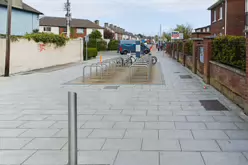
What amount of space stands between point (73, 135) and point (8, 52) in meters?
14.8

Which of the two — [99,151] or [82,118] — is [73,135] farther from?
[82,118]

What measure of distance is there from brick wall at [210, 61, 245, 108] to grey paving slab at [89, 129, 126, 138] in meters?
3.57

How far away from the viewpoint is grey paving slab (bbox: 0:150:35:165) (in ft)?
15.0

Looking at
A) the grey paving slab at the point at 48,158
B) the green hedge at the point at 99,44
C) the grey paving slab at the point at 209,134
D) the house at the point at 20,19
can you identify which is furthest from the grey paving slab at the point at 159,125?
the green hedge at the point at 99,44

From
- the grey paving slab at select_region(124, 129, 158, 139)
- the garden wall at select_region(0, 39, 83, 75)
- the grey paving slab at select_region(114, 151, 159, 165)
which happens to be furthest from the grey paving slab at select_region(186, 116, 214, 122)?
the garden wall at select_region(0, 39, 83, 75)

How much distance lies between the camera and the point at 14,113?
8.02 metres

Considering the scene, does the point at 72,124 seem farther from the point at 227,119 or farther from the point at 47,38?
the point at 47,38

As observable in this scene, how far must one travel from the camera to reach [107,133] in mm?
6066

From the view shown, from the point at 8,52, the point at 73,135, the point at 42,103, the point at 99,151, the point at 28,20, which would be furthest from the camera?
the point at 28,20

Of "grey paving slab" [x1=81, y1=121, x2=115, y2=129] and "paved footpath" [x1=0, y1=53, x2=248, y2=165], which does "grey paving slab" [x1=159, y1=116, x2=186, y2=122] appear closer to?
"paved footpath" [x1=0, y1=53, x2=248, y2=165]

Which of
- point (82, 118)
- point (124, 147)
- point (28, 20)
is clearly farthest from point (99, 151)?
point (28, 20)

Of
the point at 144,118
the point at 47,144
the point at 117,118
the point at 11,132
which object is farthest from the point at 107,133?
the point at 11,132

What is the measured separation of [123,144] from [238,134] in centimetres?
208

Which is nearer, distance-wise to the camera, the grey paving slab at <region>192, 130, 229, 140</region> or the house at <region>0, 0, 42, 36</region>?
the grey paving slab at <region>192, 130, 229, 140</region>
